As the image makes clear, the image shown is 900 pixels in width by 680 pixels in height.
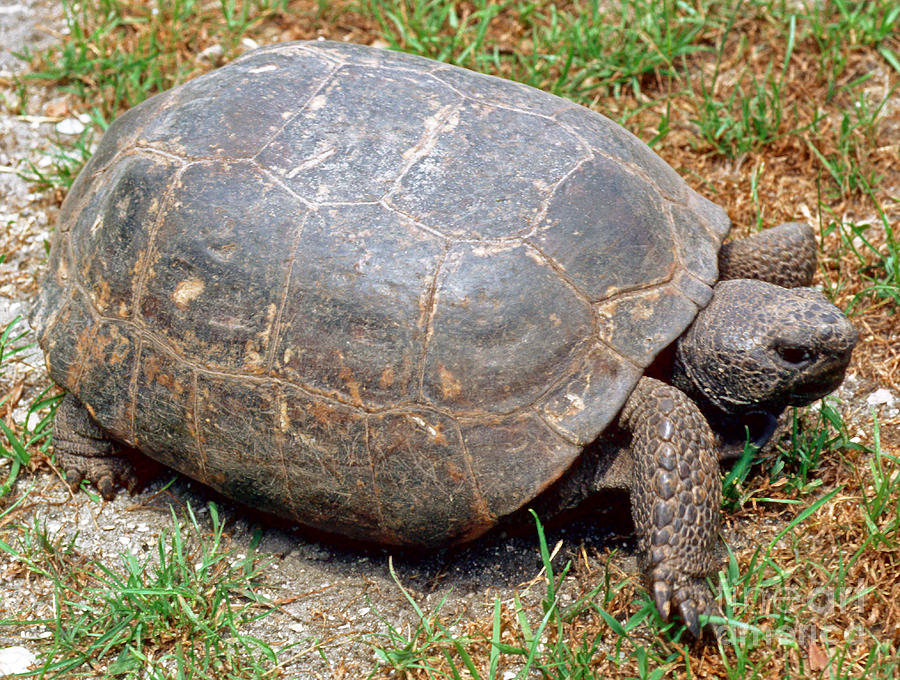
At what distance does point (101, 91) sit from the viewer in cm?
562

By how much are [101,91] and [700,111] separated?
11.7ft

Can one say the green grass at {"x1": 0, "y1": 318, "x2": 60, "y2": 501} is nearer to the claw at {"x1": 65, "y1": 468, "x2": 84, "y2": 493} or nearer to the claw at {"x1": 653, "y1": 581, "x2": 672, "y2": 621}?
the claw at {"x1": 65, "y1": 468, "x2": 84, "y2": 493}

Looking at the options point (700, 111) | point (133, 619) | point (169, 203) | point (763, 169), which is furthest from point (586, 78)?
point (133, 619)

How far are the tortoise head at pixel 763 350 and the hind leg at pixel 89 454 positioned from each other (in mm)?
2345

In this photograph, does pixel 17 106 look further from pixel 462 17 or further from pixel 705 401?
pixel 705 401

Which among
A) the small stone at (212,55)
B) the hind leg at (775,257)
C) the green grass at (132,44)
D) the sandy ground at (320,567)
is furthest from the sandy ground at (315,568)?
the small stone at (212,55)

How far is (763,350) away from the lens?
11.0 feet

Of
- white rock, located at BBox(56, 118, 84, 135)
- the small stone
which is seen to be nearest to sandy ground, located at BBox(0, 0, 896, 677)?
white rock, located at BBox(56, 118, 84, 135)

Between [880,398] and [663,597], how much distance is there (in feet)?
5.15

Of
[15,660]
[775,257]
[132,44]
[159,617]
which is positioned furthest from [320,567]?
[132,44]

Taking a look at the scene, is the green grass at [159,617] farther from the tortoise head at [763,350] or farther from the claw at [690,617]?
the tortoise head at [763,350]

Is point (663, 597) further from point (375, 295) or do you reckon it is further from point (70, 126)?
point (70, 126)

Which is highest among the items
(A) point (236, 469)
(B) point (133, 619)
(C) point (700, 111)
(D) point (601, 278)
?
(D) point (601, 278)

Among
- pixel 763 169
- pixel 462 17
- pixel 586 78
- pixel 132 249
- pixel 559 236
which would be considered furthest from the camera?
pixel 462 17
